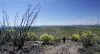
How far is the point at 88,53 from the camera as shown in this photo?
1608 cm

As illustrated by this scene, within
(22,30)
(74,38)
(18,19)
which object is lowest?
(74,38)

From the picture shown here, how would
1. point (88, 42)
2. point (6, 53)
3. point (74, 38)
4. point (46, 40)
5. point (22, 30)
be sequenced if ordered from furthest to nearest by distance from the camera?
point (74, 38)
point (46, 40)
point (88, 42)
point (22, 30)
point (6, 53)

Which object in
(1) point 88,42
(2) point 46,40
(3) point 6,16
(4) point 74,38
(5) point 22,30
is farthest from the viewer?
(4) point 74,38

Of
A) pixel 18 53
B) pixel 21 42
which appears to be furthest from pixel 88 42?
pixel 18 53

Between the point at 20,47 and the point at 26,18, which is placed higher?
the point at 26,18

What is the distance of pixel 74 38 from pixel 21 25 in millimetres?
20248

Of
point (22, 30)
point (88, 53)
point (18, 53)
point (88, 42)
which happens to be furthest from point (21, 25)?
point (88, 42)

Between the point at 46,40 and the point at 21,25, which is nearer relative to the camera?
the point at 21,25

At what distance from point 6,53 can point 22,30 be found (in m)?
3.60

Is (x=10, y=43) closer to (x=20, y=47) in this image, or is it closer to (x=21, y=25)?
(x=20, y=47)

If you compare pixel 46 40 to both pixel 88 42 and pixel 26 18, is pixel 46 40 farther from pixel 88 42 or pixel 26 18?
pixel 26 18

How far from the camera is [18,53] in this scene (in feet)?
43.3

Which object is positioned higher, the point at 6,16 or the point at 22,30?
the point at 6,16

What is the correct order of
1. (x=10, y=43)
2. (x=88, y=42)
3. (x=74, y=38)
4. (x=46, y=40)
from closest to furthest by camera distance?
(x=10, y=43) < (x=88, y=42) < (x=46, y=40) < (x=74, y=38)
